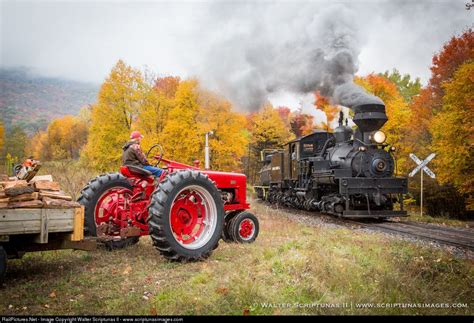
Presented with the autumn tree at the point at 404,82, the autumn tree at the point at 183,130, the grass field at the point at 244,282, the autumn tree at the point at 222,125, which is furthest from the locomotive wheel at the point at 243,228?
the autumn tree at the point at 404,82

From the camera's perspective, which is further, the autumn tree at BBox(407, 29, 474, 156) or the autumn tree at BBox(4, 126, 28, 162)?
the autumn tree at BBox(4, 126, 28, 162)

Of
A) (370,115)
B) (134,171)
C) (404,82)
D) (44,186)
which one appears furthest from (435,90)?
(44,186)

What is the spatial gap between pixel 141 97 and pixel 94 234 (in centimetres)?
1942

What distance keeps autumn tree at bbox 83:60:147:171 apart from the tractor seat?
16.8 m

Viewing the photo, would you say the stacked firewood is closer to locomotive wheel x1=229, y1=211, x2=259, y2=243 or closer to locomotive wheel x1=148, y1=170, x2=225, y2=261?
locomotive wheel x1=148, y1=170, x2=225, y2=261

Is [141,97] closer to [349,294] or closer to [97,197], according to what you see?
[97,197]

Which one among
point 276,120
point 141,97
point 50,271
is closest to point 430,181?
point 276,120

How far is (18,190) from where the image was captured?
457 cm

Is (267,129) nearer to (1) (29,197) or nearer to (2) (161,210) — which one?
(2) (161,210)

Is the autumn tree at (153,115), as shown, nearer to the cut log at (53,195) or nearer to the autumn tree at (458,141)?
the autumn tree at (458,141)

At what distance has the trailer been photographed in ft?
14.3

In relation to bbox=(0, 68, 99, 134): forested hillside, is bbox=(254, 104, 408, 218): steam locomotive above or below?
below

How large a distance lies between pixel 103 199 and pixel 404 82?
4537 centimetres

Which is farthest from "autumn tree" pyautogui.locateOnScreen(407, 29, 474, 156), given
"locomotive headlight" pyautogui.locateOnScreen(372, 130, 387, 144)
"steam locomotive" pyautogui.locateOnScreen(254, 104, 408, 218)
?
"locomotive headlight" pyautogui.locateOnScreen(372, 130, 387, 144)
